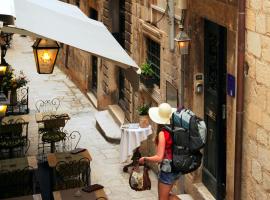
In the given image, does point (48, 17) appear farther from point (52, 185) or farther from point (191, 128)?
point (52, 185)

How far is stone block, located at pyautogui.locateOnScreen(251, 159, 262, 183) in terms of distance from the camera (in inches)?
299

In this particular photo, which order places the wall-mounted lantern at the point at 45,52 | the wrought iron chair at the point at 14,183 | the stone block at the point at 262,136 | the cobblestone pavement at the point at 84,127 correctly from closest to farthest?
the stone block at the point at 262,136 → the wall-mounted lantern at the point at 45,52 → the wrought iron chair at the point at 14,183 → the cobblestone pavement at the point at 84,127

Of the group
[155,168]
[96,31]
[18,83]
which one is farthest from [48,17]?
[18,83]

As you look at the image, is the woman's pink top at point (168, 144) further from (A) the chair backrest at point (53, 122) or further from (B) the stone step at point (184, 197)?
(A) the chair backrest at point (53, 122)

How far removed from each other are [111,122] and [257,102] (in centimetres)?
877

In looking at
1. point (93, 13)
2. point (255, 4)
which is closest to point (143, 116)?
point (255, 4)

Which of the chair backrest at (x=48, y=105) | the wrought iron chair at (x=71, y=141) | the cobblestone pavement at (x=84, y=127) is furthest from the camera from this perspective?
the chair backrest at (x=48, y=105)

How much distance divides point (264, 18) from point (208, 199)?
3.68 meters

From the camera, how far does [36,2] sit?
711cm

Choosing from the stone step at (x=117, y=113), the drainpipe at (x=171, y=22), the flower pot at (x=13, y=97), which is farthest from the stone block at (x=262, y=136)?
the flower pot at (x=13, y=97)

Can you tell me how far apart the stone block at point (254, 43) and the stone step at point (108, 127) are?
7.57 meters

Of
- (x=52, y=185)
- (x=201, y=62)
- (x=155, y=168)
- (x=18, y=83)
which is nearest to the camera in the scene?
(x=201, y=62)

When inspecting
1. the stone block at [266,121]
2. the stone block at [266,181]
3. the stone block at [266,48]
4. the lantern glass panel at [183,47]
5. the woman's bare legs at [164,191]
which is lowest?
the woman's bare legs at [164,191]

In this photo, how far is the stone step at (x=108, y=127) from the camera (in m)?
14.8
